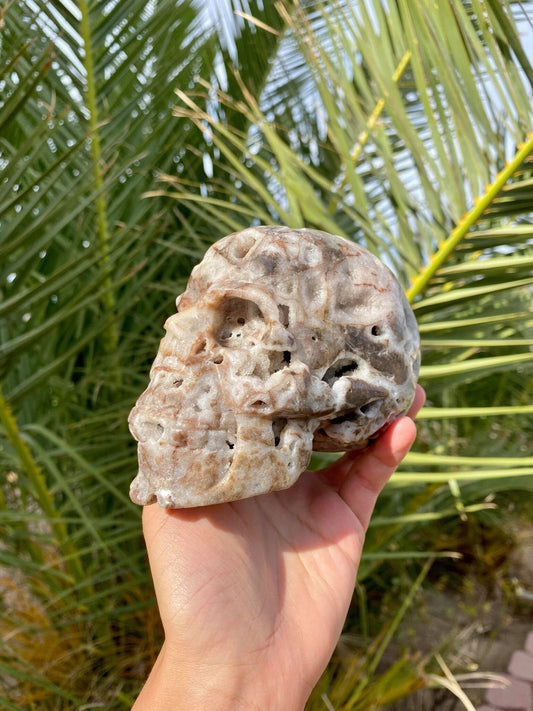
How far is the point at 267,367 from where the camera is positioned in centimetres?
79

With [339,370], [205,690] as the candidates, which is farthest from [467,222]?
[205,690]

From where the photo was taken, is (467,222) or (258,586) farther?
(467,222)

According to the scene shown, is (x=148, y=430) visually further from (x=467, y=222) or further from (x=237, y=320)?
(x=467, y=222)

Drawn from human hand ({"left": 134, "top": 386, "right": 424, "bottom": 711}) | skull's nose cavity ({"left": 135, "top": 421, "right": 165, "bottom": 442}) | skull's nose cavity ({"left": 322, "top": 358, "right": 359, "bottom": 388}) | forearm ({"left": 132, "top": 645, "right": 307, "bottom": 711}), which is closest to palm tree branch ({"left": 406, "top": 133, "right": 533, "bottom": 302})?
human hand ({"left": 134, "top": 386, "right": 424, "bottom": 711})

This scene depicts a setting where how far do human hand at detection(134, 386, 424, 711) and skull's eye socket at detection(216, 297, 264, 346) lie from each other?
0.73ft

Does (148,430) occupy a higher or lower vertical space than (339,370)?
higher

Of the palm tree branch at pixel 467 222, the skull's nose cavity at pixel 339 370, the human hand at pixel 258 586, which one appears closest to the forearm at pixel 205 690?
the human hand at pixel 258 586

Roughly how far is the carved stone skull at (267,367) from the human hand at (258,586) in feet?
0.25

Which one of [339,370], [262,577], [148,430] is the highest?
[148,430]

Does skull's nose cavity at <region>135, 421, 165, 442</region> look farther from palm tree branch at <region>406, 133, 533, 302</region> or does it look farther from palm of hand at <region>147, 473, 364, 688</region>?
palm tree branch at <region>406, 133, 533, 302</region>

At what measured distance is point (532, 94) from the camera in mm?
990

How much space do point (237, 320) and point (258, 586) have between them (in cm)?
35

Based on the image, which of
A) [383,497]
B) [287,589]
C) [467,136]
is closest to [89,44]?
[467,136]

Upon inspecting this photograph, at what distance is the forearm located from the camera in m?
0.79
